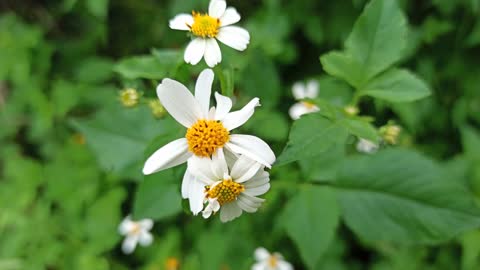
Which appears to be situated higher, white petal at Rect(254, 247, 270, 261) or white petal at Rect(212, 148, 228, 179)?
white petal at Rect(212, 148, 228, 179)

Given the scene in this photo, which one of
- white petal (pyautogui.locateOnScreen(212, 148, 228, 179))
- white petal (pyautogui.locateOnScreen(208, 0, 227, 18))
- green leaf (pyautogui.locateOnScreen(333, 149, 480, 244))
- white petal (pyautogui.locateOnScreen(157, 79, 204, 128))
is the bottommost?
green leaf (pyautogui.locateOnScreen(333, 149, 480, 244))

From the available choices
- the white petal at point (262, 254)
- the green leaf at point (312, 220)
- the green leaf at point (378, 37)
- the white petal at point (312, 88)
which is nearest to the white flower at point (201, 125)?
the green leaf at point (378, 37)

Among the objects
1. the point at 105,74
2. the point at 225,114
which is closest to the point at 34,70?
the point at 105,74

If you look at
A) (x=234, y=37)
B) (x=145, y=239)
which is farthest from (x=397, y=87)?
(x=145, y=239)

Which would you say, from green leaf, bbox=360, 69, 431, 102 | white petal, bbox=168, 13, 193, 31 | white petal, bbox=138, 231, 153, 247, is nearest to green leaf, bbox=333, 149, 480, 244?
green leaf, bbox=360, 69, 431, 102

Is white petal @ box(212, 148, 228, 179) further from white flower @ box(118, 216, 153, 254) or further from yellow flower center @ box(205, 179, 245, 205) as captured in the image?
white flower @ box(118, 216, 153, 254)

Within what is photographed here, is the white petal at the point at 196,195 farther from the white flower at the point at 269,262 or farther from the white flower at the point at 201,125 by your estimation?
the white flower at the point at 269,262
